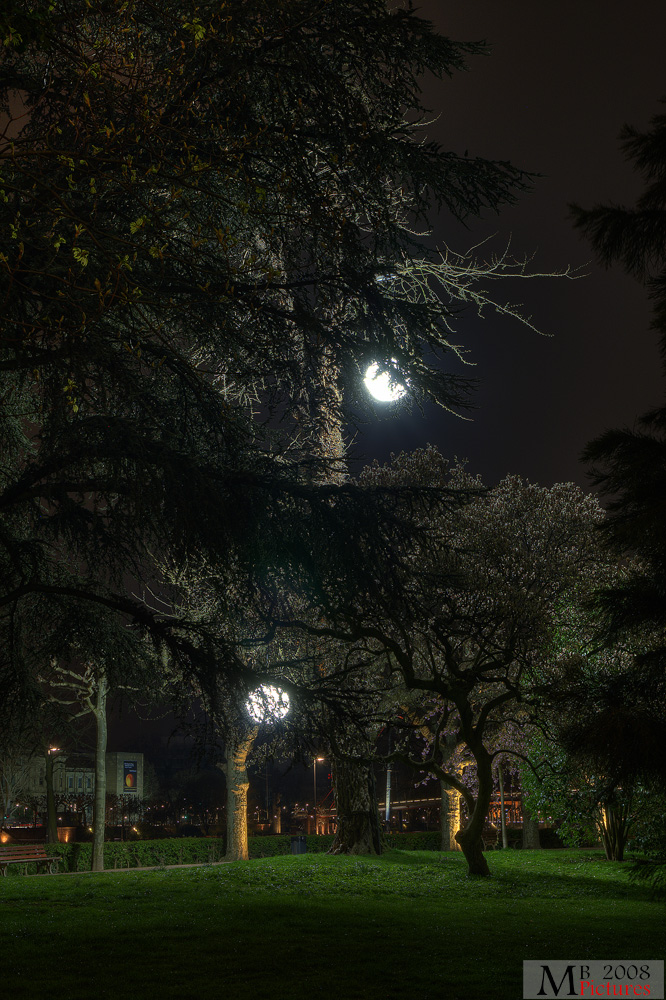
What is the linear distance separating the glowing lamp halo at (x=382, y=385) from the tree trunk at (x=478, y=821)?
30.0ft

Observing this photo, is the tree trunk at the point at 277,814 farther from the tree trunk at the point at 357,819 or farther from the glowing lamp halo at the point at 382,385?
the glowing lamp halo at the point at 382,385

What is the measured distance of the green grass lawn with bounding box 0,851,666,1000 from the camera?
6559 millimetres

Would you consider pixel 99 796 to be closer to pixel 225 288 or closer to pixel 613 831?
pixel 613 831

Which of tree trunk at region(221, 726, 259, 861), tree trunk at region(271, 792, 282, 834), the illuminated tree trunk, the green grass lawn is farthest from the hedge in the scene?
tree trunk at region(271, 792, 282, 834)

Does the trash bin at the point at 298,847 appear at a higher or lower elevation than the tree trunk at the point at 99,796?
lower

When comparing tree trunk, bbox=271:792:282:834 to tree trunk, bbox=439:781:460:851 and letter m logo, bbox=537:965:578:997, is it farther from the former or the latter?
letter m logo, bbox=537:965:578:997

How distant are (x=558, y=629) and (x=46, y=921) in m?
12.5

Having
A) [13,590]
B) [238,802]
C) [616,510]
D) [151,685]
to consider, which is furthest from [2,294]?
[238,802]

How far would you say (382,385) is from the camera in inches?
295

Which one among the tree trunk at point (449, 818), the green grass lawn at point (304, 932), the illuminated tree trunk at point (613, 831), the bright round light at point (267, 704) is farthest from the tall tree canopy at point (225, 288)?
the tree trunk at point (449, 818)

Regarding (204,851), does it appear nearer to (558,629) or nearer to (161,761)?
(558,629)

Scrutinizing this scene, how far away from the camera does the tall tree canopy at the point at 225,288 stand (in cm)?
561

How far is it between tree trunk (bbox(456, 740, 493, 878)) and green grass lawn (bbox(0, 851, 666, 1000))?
380mm

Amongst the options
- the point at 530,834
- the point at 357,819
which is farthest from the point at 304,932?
the point at 530,834
